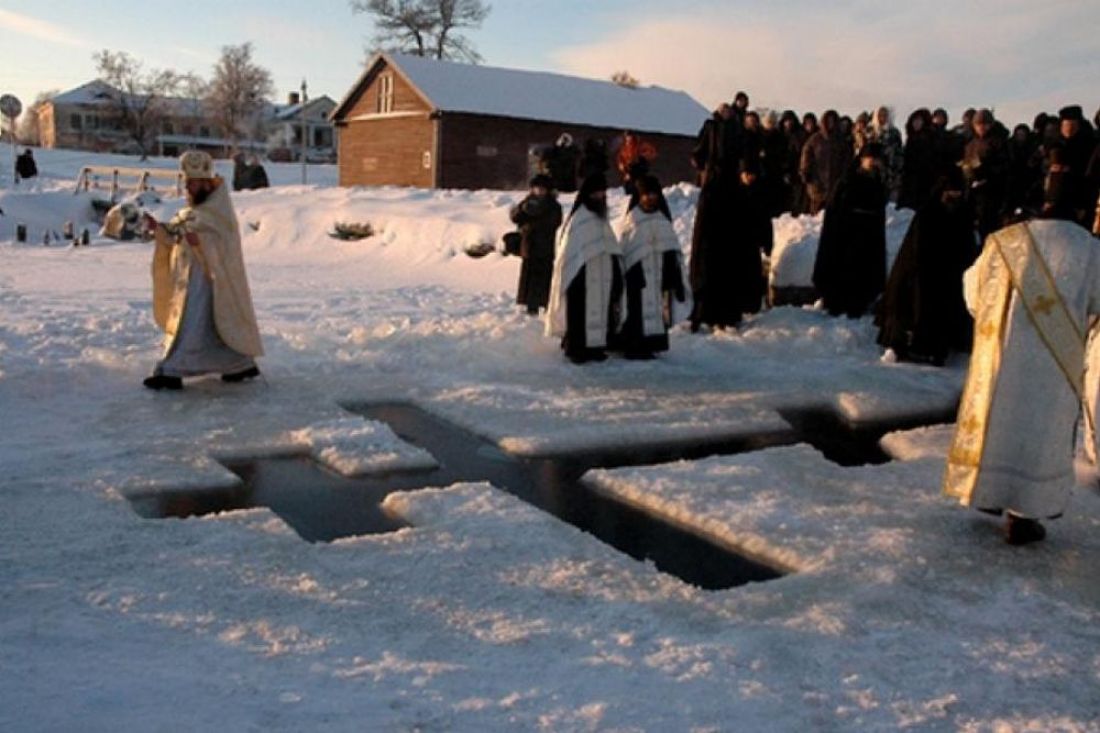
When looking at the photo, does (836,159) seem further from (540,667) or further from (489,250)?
(540,667)

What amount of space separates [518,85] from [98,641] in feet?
111

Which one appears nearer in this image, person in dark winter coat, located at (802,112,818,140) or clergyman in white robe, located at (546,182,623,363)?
clergyman in white robe, located at (546,182,623,363)

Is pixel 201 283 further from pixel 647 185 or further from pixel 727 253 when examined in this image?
pixel 727 253

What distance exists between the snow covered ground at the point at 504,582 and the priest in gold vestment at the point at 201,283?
0.25m

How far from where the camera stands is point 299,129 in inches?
3076

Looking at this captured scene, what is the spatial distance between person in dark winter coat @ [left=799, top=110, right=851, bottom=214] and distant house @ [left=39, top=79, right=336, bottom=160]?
208 feet

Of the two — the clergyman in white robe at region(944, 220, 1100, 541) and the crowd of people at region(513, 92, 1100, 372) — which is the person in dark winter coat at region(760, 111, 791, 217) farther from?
the clergyman in white robe at region(944, 220, 1100, 541)

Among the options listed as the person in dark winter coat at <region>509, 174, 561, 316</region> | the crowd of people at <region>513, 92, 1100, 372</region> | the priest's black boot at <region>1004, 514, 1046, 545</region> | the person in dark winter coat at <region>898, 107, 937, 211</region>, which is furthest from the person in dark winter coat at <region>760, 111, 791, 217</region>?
the priest's black boot at <region>1004, 514, 1046, 545</region>

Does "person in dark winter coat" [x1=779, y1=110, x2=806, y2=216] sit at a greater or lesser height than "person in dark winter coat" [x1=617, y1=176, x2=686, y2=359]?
greater

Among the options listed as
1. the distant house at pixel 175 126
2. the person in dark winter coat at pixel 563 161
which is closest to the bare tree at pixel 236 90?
the distant house at pixel 175 126

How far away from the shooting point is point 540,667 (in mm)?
3506

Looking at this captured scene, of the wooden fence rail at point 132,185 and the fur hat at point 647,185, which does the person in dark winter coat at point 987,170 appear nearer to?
the fur hat at point 647,185

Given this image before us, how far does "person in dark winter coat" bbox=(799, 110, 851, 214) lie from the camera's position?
14039 mm

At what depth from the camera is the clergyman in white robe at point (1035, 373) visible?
4.79 m
